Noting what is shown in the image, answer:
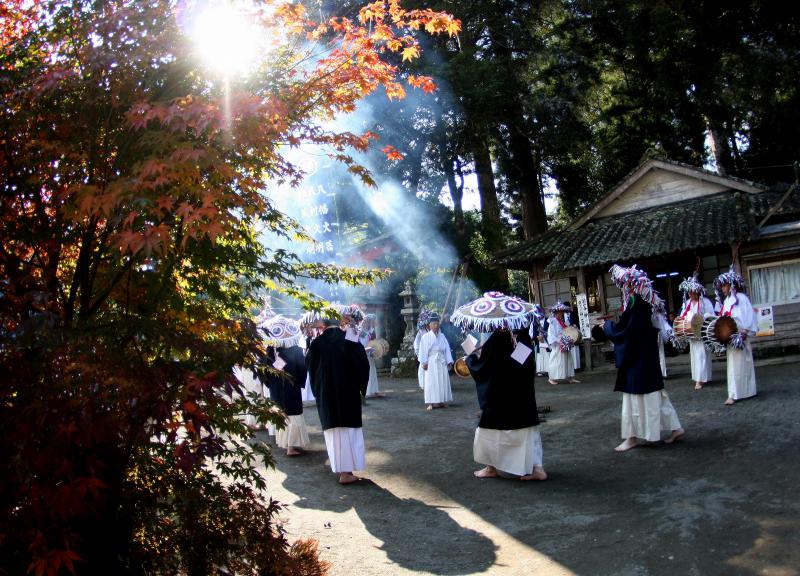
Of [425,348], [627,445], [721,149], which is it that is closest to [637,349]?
[627,445]

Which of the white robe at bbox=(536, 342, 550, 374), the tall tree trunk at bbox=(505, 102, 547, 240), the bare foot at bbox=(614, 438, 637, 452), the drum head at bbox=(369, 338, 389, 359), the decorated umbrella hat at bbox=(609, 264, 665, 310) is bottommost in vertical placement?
the bare foot at bbox=(614, 438, 637, 452)

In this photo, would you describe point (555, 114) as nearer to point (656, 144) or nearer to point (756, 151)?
point (656, 144)

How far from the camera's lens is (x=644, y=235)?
1753cm

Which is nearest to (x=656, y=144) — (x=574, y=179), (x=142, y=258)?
(x=574, y=179)

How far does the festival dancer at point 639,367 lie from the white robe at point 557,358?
7.99 m

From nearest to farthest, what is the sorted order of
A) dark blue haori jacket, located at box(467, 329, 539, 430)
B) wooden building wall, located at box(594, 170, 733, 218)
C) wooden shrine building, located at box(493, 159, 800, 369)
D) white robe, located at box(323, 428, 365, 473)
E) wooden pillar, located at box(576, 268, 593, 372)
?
dark blue haori jacket, located at box(467, 329, 539, 430)
white robe, located at box(323, 428, 365, 473)
wooden shrine building, located at box(493, 159, 800, 369)
wooden pillar, located at box(576, 268, 593, 372)
wooden building wall, located at box(594, 170, 733, 218)

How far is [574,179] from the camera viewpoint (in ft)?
83.6

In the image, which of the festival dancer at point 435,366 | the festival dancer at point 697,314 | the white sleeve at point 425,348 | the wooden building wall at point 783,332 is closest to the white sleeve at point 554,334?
the festival dancer at point 435,366

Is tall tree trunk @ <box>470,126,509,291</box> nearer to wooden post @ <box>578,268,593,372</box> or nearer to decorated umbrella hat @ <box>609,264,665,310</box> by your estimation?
wooden post @ <box>578,268,593,372</box>

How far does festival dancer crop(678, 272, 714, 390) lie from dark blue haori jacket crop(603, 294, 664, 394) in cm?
406

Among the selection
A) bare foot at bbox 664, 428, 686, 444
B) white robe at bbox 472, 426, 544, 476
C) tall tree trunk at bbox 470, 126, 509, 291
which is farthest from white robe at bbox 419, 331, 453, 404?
tall tree trunk at bbox 470, 126, 509, 291

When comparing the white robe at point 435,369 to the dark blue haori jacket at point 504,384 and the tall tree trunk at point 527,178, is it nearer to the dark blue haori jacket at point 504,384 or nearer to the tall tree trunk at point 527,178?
the dark blue haori jacket at point 504,384

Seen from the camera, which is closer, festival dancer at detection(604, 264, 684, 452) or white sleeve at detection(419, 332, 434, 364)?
festival dancer at detection(604, 264, 684, 452)

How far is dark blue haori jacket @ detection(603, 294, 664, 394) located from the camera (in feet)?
26.3
